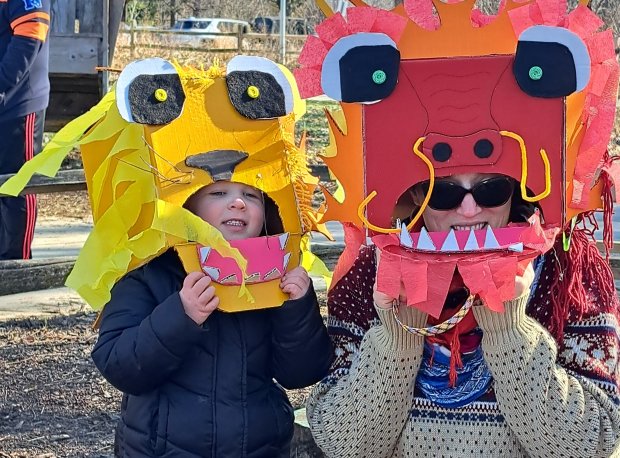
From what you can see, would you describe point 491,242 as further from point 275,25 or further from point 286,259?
point 275,25

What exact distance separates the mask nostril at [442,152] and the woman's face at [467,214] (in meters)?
0.05

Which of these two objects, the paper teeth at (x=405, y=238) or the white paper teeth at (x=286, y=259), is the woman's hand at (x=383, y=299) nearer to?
the paper teeth at (x=405, y=238)

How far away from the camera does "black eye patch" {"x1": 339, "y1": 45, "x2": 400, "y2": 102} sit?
209 centimetres

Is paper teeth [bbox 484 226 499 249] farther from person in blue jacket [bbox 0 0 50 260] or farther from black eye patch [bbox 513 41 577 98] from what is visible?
person in blue jacket [bbox 0 0 50 260]

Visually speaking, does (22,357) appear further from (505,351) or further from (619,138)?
(619,138)

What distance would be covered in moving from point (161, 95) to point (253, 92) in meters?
0.23

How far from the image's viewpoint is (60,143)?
2553mm

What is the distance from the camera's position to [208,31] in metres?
23.4

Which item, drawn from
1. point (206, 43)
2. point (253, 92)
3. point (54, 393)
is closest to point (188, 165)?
point (253, 92)

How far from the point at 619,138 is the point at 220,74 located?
10986mm

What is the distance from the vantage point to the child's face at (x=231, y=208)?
7.94ft

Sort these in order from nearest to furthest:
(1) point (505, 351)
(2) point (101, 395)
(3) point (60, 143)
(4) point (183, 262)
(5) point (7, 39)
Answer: (1) point (505, 351) < (4) point (183, 262) < (3) point (60, 143) < (2) point (101, 395) < (5) point (7, 39)

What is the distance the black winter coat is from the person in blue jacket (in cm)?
330

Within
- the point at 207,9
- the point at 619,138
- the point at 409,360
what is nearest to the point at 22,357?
the point at 409,360
